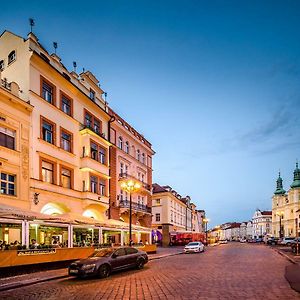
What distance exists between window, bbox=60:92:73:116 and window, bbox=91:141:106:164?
12.3 feet

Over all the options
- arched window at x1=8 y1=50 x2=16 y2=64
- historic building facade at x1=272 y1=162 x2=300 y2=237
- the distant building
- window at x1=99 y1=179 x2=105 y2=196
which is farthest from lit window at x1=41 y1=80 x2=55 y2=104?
the distant building

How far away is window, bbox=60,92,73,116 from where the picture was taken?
1186 inches

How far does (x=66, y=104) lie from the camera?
30812mm

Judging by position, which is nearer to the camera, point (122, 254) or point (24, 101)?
point (122, 254)

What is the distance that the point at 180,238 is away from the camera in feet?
211

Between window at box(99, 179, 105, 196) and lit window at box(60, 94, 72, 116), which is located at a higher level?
lit window at box(60, 94, 72, 116)

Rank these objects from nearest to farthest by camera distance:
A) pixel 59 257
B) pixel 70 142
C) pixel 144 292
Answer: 1. pixel 144 292
2. pixel 59 257
3. pixel 70 142

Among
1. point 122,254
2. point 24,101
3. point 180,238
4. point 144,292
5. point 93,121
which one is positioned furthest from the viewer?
point 180,238

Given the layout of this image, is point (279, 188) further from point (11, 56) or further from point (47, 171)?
point (11, 56)

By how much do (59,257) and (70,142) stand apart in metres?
11.8

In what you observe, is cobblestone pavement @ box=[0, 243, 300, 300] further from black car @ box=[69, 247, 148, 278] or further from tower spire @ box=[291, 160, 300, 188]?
tower spire @ box=[291, 160, 300, 188]

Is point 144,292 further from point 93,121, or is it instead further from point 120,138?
point 120,138

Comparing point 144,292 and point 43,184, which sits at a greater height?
point 43,184

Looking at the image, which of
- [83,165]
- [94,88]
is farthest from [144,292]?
[94,88]
